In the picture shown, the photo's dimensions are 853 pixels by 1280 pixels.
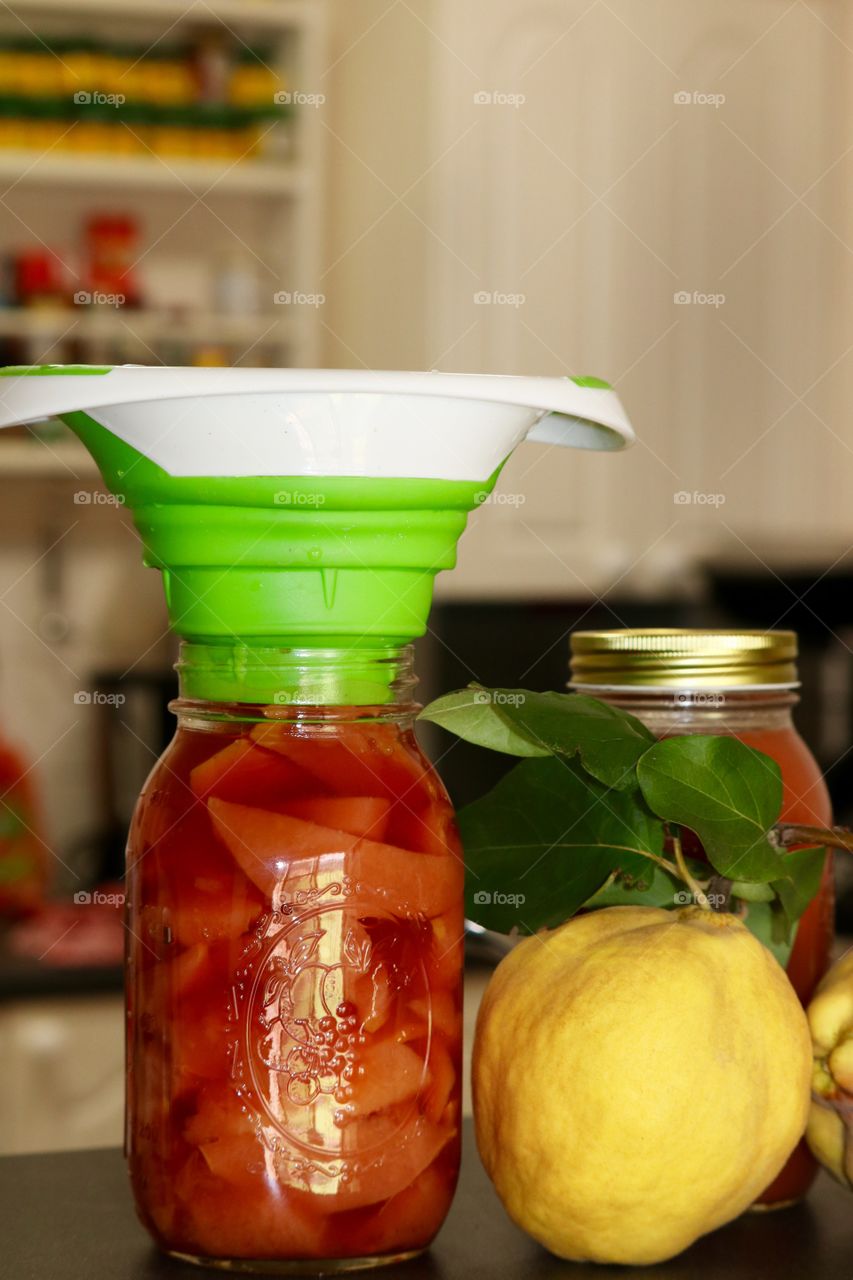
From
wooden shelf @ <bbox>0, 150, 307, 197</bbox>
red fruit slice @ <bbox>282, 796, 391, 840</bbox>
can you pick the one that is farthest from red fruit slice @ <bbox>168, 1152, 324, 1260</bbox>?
wooden shelf @ <bbox>0, 150, 307, 197</bbox>

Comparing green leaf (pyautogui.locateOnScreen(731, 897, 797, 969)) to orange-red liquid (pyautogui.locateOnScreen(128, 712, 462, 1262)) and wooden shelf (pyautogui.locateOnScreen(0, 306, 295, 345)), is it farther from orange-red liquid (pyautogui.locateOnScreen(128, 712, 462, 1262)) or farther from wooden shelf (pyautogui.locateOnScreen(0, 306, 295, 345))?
wooden shelf (pyautogui.locateOnScreen(0, 306, 295, 345))

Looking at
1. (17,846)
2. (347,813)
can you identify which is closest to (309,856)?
(347,813)

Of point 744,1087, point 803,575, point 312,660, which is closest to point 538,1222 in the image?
point 744,1087

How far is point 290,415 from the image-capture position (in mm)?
428

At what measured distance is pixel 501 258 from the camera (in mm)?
1882

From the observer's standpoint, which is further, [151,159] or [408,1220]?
[151,159]

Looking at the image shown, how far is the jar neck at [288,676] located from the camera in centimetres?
46

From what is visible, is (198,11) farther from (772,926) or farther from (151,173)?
(772,926)

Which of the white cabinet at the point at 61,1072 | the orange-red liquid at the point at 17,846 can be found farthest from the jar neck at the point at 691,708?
the orange-red liquid at the point at 17,846

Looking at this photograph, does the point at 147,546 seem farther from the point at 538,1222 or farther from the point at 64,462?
the point at 64,462

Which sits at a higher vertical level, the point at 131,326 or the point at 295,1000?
the point at 131,326

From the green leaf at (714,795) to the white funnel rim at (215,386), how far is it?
11cm

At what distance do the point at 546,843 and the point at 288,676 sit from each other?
102mm

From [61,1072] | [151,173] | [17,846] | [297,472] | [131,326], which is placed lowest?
[61,1072]
